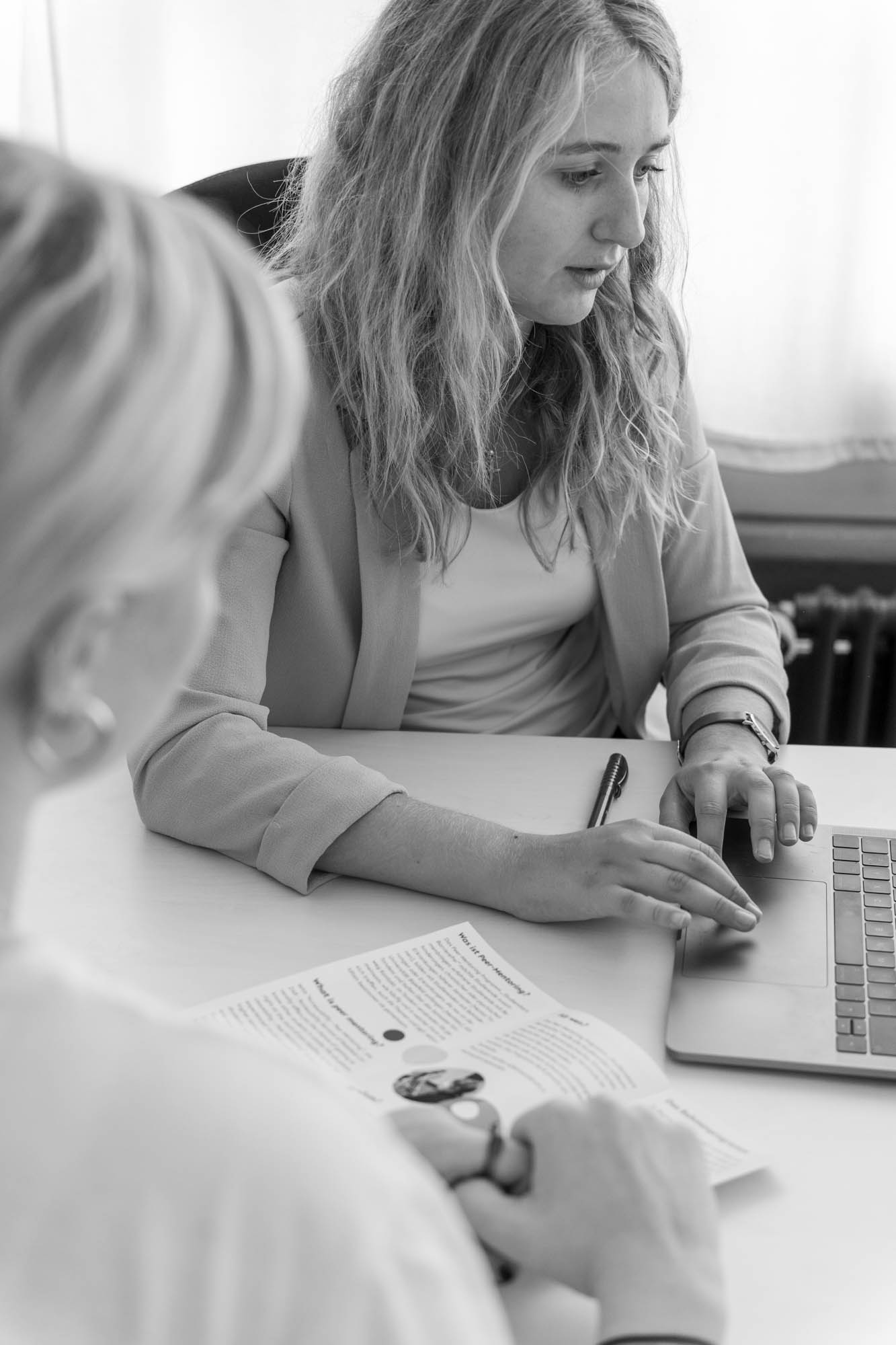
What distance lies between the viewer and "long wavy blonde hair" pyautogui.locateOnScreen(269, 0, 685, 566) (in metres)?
1.17

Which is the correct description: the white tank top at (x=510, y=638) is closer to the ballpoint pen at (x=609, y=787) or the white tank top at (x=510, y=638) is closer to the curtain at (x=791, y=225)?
the ballpoint pen at (x=609, y=787)

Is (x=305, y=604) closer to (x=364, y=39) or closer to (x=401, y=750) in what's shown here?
(x=401, y=750)

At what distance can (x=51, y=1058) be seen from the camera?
0.41 m

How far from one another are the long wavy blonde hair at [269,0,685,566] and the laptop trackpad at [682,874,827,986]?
47cm

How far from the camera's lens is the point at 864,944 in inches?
36.9

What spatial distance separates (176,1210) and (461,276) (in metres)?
0.97

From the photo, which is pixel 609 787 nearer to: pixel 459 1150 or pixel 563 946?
pixel 563 946

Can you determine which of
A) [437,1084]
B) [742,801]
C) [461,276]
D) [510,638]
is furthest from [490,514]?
[437,1084]

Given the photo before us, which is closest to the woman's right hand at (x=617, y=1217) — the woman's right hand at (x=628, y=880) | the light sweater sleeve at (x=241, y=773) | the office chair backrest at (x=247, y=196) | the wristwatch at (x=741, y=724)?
the woman's right hand at (x=628, y=880)

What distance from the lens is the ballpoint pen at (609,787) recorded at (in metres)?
1.12

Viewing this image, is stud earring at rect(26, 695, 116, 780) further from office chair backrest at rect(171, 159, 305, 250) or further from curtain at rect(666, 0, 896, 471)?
curtain at rect(666, 0, 896, 471)

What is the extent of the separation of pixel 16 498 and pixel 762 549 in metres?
1.80

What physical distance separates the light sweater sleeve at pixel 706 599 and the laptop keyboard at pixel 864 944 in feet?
0.95

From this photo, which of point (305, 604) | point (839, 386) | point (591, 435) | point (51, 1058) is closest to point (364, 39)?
point (591, 435)
